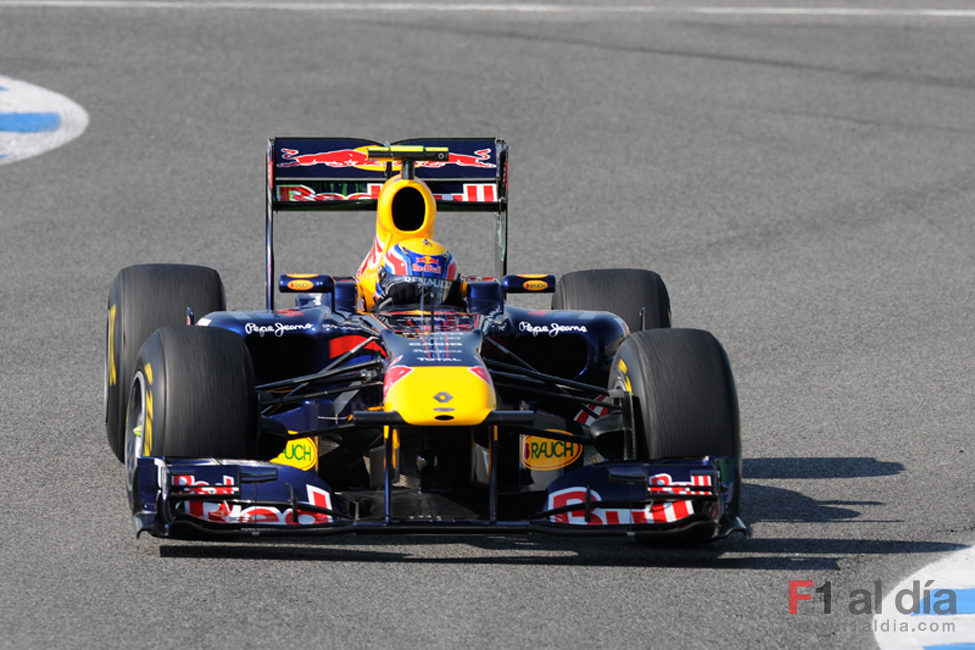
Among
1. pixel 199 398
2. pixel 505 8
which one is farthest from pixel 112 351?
pixel 505 8

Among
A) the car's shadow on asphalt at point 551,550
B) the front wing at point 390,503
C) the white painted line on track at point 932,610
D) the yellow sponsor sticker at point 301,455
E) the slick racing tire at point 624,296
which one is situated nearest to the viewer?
the white painted line on track at point 932,610

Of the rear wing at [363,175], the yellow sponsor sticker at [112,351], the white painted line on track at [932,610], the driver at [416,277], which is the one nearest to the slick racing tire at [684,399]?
the white painted line on track at [932,610]

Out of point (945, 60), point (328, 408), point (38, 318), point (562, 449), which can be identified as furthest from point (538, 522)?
point (945, 60)

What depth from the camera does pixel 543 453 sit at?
7.96m

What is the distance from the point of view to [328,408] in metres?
8.18

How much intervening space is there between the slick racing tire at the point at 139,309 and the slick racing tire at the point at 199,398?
50.7 inches

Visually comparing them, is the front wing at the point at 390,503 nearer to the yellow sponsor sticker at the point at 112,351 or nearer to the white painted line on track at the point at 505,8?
the yellow sponsor sticker at the point at 112,351

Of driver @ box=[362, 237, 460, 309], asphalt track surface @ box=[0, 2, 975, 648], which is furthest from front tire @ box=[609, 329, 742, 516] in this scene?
driver @ box=[362, 237, 460, 309]

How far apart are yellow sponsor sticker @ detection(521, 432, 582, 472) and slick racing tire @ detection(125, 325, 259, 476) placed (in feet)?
4.29

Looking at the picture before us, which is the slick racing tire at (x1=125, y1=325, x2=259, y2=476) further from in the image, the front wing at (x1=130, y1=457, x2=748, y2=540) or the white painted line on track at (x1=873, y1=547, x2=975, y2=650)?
the white painted line on track at (x1=873, y1=547, x2=975, y2=650)

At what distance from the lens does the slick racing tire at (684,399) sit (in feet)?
24.0

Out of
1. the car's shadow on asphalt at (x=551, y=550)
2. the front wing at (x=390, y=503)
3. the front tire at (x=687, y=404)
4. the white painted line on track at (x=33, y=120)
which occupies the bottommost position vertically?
the car's shadow on asphalt at (x=551, y=550)

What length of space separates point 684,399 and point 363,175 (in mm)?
2933

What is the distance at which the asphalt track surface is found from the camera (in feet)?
22.2
